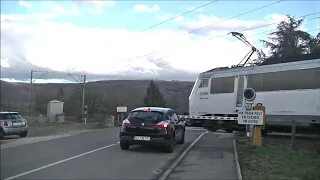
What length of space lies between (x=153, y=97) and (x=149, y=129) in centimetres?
4757

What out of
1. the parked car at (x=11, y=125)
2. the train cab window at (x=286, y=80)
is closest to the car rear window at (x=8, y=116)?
the parked car at (x=11, y=125)

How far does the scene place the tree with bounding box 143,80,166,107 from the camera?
2264 inches

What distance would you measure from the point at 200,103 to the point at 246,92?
8425 millimetres

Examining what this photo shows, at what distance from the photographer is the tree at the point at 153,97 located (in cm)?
5749

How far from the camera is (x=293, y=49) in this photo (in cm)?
4422

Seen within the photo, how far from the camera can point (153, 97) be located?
199ft

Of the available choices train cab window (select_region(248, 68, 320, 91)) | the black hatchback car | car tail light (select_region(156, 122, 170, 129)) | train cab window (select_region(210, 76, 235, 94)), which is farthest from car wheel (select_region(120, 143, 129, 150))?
train cab window (select_region(210, 76, 235, 94))

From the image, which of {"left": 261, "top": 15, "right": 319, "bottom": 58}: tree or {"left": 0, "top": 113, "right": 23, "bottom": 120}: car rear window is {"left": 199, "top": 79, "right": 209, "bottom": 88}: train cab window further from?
{"left": 261, "top": 15, "right": 319, "bottom": 58}: tree

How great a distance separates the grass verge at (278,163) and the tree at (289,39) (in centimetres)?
3305

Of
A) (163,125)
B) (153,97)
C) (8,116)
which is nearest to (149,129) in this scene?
(163,125)

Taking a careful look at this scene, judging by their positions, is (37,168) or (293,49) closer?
(37,168)

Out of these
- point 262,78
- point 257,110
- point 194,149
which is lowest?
point 194,149

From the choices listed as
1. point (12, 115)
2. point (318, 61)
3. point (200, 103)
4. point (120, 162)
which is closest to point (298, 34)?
point (200, 103)

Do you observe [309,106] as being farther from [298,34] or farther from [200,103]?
[298,34]
